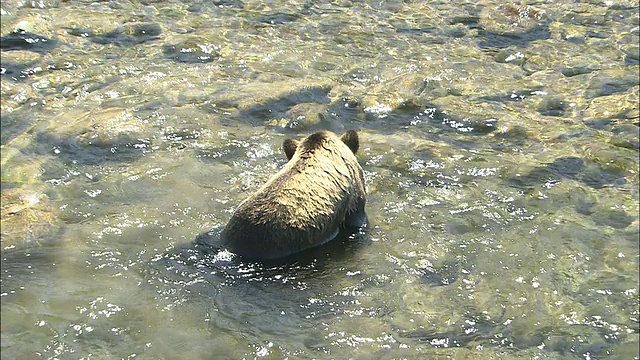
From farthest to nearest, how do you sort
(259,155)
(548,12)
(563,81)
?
(548,12)
(563,81)
(259,155)

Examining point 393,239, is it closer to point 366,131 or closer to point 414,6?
point 366,131

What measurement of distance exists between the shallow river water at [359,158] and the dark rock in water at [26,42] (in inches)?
2.5

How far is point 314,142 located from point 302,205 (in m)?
0.86

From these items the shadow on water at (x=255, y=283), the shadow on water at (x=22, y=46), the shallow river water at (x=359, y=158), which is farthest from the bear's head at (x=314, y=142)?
the shadow on water at (x=22, y=46)

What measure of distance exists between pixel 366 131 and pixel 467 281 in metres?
3.24

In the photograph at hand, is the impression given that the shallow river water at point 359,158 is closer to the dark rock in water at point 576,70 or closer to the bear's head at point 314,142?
the dark rock in water at point 576,70

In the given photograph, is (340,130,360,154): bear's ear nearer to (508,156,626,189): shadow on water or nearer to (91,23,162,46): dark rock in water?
(508,156,626,189): shadow on water

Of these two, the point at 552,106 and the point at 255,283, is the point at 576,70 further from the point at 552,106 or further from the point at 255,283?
the point at 255,283

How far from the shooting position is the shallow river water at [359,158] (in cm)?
498

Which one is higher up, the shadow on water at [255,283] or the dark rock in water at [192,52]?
the dark rock in water at [192,52]

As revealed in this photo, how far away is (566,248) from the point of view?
20.5ft

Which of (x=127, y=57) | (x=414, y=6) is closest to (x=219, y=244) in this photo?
(x=127, y=57)

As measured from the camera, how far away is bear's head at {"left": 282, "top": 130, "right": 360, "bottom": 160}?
20.9 ft

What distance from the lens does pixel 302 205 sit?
18.8 ft
